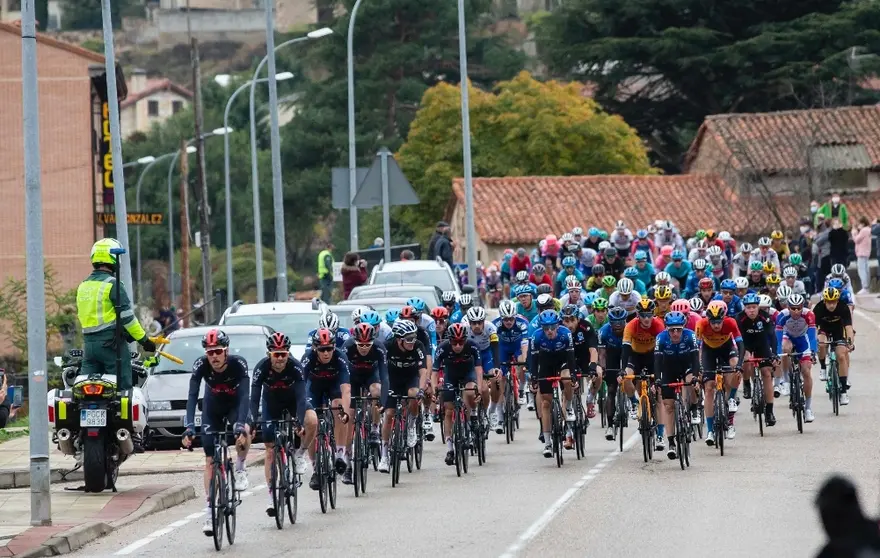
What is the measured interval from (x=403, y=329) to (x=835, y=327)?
27.1ft

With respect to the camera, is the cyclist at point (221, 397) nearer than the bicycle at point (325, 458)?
Yes

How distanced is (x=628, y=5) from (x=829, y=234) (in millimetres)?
34320

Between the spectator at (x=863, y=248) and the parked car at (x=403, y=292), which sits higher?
the spectator at (x=863, y=248)

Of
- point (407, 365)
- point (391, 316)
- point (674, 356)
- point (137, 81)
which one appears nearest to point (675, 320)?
point (674, 356)

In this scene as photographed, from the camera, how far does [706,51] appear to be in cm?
7538

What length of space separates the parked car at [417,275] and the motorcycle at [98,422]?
17.6m

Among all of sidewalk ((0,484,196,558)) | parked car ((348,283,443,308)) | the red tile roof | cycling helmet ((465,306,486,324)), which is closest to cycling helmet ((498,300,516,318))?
cycling helmet ((465,306,486,324))

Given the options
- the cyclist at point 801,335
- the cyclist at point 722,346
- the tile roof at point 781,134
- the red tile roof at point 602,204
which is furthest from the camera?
the red tile roof at point 602,204

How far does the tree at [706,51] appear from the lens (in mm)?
74188

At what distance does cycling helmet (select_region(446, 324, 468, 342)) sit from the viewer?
22.2 meters

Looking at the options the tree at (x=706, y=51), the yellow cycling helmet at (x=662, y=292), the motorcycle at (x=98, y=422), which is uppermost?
the tree at (x=706, y=51)

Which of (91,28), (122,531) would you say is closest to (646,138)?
(122,531)

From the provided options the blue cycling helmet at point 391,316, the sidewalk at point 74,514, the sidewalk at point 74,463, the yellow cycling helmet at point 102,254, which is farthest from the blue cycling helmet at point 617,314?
the yellow cycling helmet at point 102,254

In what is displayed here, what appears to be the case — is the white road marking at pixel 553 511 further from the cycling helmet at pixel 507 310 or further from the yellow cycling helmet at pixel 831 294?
the yellow cycling helmet at pixel 831 294
